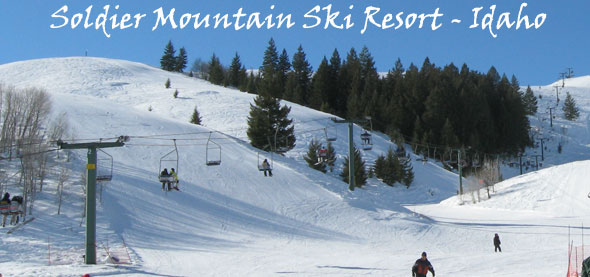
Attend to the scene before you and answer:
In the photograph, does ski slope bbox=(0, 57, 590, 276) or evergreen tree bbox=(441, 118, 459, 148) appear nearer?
ski slope bbox=(0, 57, 590, 276)

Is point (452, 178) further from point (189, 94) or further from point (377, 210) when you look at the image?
point (189, 94)

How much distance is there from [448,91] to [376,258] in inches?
2729

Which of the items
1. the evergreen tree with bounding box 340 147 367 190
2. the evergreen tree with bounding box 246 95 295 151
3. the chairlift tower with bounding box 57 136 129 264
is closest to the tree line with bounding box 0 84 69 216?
the chairlift tower with bounding box 57 136 129 264

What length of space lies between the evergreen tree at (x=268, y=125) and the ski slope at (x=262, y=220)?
9.48 feet

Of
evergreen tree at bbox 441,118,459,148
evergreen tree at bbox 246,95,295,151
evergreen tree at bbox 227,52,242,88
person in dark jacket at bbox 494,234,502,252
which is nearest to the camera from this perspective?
person in dark jacket at bbox 494,234,502,252

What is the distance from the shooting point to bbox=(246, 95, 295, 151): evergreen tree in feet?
164

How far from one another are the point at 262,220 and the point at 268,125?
2003 centimetres

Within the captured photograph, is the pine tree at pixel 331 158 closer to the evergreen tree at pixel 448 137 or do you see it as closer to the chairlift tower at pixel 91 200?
the evergreen tree at pixel 448 137

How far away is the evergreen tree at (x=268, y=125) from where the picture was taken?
50062mm

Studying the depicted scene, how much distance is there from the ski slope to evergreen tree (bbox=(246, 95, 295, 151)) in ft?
9.48

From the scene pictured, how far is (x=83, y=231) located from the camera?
89.5ft

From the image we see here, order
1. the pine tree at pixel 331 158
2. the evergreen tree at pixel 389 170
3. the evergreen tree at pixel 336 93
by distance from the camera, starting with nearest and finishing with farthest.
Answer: the pine tree at pixel 331 158 < the evergreen tree at pixel 389 170 < the evergreen tree at pixel 336 93

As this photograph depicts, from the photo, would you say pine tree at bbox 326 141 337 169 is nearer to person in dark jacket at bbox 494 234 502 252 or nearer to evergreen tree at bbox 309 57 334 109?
person in dark jacket at bbox 494 234 502 252

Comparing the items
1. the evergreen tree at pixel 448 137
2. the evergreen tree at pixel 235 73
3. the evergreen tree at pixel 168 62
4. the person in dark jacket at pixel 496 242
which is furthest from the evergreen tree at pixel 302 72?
the person in dark jacket at pixel 496 242
